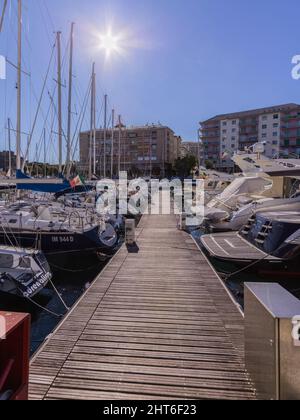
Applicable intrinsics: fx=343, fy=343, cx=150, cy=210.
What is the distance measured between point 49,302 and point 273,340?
899 centimetres

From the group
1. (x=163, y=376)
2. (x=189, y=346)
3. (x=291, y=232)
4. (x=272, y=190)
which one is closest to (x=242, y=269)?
(x=291, y=232)

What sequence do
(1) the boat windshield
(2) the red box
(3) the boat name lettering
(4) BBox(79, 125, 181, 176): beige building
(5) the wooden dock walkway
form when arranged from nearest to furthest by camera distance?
1. (2) the red box
2. (5) the wooden dock walkway
3. (1) the boat windshield
4. (3) the boat name lettering
5. (4) BBox(79, 125, 181, 176): beige building

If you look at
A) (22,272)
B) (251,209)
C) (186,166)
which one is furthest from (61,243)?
(186,166)

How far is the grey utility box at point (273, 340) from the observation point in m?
3.03

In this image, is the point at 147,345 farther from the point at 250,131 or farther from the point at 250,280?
the point at 250,131

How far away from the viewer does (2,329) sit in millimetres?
2666

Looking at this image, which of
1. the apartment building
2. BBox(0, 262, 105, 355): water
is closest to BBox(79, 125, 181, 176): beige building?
the apartment building

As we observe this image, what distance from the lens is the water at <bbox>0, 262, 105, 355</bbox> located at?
890 cm

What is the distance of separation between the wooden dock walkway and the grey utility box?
600 mm

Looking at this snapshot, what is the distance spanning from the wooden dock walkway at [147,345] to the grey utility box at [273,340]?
600 mm

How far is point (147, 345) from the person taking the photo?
527cm

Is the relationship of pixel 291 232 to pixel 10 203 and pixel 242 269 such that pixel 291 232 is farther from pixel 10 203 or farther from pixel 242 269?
pixel 10 203

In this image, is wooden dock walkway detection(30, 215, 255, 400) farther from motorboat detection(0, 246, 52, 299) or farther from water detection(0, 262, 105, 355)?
motorboat detection(0, 246, 52, 299)
